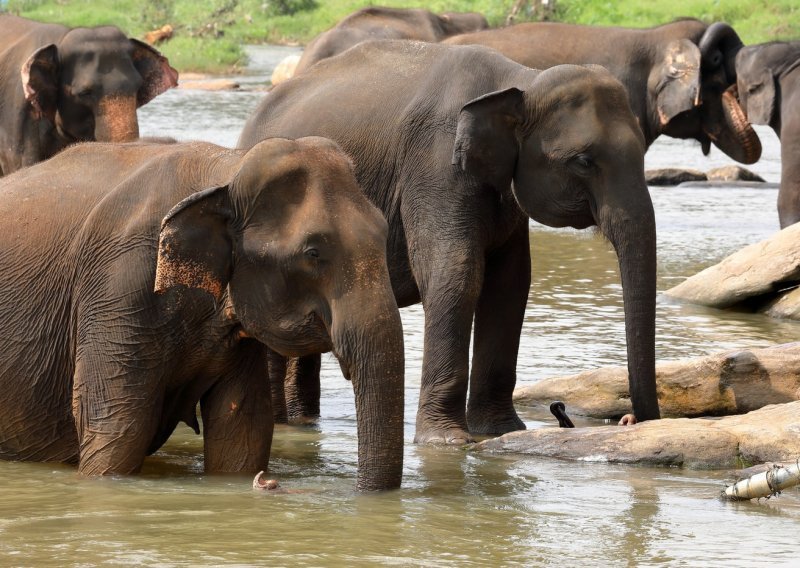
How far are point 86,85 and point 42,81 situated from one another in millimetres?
290

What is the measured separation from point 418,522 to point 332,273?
82cm

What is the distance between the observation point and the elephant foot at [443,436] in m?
7.05

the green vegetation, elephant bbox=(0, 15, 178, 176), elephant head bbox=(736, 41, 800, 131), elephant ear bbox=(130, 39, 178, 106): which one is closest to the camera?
elephant bbox=(0, 15, 178, 176)

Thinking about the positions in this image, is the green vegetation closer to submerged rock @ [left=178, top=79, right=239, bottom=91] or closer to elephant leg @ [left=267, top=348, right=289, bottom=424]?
submerged rock @ [left=178, top=79, right=239, bottom=91]

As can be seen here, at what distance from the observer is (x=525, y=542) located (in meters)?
5.18

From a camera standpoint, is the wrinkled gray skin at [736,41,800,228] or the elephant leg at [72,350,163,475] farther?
the wrinkled gray skin at [736,41,800,228]

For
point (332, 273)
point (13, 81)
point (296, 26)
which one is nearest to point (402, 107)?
point (332, 273)

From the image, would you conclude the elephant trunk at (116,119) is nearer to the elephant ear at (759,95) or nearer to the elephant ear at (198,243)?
the elephant ear at (759,95)

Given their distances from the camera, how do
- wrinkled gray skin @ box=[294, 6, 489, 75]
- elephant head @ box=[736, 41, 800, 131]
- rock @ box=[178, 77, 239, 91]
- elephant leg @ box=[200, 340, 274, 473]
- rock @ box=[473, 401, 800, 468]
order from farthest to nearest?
rock @ box=[178, 77, 239, 91], wrinkled gray skin @ box=[294, 6, 489, 75], elephant head @ box=[736, 41, 800, 131], rock @ box=[473, 401, 800, 468], elephant leg @ box=[200, 340, 274, 473]

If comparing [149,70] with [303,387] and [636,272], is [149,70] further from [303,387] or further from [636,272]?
[636,272]

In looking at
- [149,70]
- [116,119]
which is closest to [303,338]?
[116,119]

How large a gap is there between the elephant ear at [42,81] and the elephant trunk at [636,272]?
5750 millimetres

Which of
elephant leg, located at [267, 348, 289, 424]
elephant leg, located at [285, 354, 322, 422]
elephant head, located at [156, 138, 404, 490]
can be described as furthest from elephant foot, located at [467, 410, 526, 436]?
elephant head, located at [156, 138, 404, 490]

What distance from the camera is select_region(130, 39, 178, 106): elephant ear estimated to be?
12.2m
